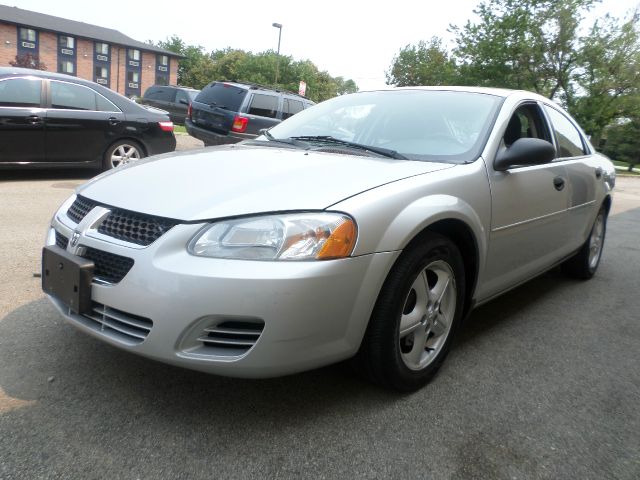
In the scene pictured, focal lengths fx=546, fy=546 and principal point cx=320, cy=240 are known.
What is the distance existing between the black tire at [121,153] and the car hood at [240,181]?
5459 mm

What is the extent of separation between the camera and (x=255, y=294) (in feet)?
6.32

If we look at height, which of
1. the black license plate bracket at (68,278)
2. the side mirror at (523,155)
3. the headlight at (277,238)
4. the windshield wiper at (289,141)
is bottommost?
the black license plate bracket at (68,278)

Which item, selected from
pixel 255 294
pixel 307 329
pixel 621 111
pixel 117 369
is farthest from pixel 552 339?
pixel 621 111

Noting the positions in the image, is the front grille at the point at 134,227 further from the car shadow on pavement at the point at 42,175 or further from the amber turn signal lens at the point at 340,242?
the car shadow on pavement at the point at 42,175

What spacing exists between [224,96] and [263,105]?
0.82 meters

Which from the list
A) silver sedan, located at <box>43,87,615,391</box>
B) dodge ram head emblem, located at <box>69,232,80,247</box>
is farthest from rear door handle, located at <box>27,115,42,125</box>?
dodge ram head emblem, located at <box>69,232,80,247</box>

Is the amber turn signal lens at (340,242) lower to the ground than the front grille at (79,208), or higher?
higher

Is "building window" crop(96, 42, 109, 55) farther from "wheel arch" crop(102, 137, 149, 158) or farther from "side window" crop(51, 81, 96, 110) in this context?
"side window" crop(51, 81, 96, 110)

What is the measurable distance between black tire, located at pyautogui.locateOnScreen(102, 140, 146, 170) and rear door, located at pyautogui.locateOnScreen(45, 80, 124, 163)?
0.29 ft

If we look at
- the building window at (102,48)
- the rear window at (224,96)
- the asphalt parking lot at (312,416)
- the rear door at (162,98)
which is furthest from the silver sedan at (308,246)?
the building window at (102,48)

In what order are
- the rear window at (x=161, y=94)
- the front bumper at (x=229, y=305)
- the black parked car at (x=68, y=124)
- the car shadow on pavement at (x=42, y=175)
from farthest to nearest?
the rear window at (x=161, y=94)
the car shadow on pavement at (x=42, y=175)
the black parked car at (x=68, y=124)
the front bumper at (x=229, y=305)

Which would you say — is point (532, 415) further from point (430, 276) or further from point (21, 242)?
point (21, 242)

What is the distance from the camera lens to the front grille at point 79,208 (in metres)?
2.40

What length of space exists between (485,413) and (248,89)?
32.5ft
